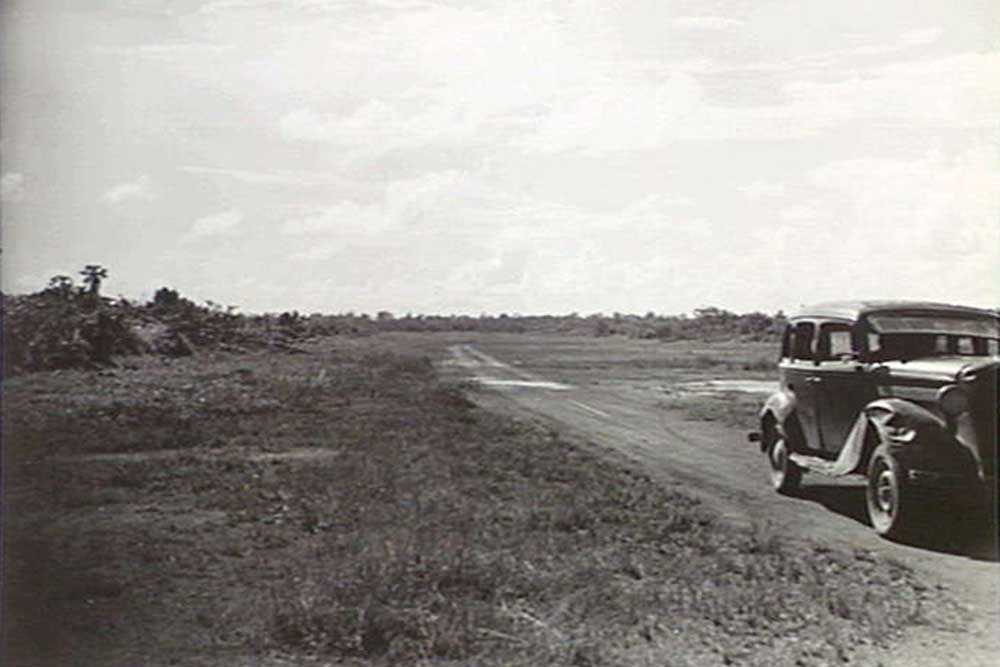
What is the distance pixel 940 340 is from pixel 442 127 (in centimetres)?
146

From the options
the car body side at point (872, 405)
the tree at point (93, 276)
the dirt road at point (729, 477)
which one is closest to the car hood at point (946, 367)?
the car body side at point (872, 405)

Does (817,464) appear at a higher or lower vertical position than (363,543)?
higher

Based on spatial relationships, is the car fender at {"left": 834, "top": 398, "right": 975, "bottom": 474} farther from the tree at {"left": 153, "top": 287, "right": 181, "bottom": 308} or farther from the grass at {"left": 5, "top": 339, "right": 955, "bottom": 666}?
the tree at {"left": 153, "top": 287, "right": 181, "bottom": 308}

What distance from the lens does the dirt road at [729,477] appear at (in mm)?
2912

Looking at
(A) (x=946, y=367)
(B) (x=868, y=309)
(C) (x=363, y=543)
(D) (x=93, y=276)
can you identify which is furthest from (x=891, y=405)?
(D) (x=93, y=276)

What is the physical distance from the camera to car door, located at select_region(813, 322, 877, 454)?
317cm

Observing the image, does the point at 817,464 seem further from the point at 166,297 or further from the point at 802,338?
the point at 166,297

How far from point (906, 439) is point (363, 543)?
1.45 meters

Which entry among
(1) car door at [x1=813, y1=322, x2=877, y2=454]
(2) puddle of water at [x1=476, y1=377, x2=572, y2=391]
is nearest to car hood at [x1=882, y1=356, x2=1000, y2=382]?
(1) car door at [x1=813, y1=322, x2=877, y2=454]

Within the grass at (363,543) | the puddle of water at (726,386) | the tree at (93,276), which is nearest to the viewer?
the grass at (363,543)

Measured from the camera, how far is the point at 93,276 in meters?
2.64

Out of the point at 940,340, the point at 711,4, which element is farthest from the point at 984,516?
the point at 711,4

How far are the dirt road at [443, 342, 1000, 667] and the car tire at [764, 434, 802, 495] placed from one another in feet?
0.10

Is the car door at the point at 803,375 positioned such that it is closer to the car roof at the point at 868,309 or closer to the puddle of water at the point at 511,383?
the car roof at the point at 868,309
